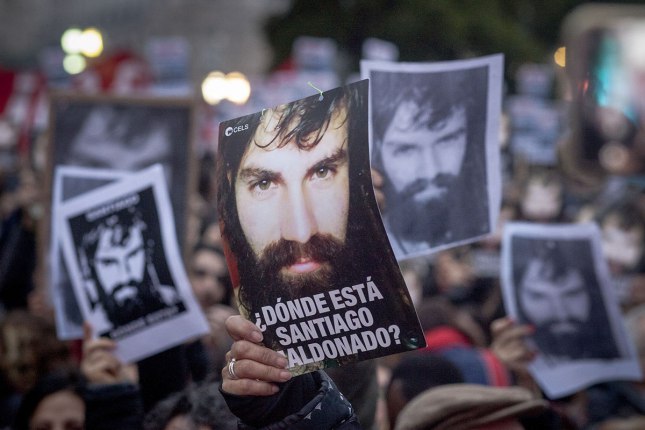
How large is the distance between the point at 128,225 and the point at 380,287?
1.50m

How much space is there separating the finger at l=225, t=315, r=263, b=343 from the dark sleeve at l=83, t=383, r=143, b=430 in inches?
36.1

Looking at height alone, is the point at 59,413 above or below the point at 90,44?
below

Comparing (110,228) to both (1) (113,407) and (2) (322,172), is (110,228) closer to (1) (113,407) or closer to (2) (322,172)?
(1) (113,407)

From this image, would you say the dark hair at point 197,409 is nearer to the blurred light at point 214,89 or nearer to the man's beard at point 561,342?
the man's beard at point 561,342

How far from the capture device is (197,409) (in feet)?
9.07

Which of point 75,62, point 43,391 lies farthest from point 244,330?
point 75,62

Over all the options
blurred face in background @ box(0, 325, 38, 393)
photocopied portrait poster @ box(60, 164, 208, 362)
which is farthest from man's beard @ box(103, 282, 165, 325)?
blurred face in background @ box(0, 325, 38, 393)

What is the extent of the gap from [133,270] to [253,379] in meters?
1.30

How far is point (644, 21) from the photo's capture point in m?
4.47

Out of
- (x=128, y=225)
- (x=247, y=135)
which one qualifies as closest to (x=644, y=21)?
(x=128, y=225)

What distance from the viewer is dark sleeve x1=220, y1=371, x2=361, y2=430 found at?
2.09 metres

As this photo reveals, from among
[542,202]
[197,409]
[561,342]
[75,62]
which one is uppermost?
[75,62]

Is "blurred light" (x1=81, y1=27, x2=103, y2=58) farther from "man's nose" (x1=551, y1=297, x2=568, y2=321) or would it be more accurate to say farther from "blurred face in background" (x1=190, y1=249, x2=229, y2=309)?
"man's nose" (x1=551, y1=297, x2=568, y2=321)

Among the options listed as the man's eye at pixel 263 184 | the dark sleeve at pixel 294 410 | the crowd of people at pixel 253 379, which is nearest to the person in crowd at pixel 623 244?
the crowd of people at pixel 253 379
